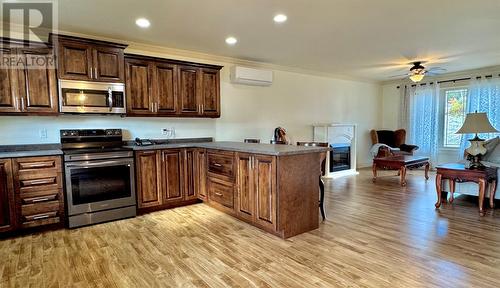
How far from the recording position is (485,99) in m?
6.50

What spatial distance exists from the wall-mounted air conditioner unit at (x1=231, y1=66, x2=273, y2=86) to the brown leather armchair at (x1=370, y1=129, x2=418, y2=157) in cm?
352

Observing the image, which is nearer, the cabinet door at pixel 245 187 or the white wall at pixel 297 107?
the cabinet door at pixel 245 187

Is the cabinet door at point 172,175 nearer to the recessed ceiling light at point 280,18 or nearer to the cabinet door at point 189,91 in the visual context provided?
the cabinet door at point 189,91

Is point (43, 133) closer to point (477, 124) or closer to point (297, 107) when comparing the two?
point (297, 107)

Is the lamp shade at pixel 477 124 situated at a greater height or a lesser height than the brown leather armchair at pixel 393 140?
greater

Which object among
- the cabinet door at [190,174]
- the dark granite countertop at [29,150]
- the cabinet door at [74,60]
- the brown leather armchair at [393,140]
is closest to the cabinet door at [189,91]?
the cabinet door at [190,174]

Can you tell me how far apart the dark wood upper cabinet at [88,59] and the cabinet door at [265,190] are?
2301mm

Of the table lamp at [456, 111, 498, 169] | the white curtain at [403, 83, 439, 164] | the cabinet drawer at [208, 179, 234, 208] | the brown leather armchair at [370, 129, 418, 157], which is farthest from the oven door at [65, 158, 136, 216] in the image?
the white curtain at [403, 83, 439, 164]

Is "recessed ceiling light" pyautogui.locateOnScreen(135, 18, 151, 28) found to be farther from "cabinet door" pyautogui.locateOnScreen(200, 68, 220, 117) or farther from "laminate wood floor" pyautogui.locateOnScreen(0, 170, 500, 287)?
"laminate wood floor" pyautogui.locateOnScreen(0, 170, 500, 287)

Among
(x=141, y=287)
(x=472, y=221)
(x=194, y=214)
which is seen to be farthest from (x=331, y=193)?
(x=141, y=287)

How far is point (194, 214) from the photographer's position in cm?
396

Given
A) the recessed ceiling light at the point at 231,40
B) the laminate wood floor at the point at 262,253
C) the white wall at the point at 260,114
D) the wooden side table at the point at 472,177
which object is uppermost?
the recessed ceiling light at the point at 231,40

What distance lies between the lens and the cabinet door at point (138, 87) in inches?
156

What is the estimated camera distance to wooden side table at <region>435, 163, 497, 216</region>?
3746 mm
